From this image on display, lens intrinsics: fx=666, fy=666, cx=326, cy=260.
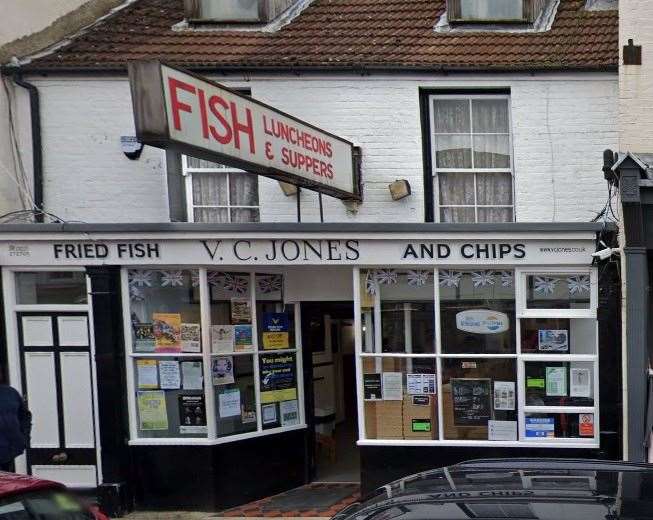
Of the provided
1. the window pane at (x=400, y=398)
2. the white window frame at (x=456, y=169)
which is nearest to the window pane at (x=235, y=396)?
the window pane at (x=400, y=398)

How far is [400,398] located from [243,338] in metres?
2.10

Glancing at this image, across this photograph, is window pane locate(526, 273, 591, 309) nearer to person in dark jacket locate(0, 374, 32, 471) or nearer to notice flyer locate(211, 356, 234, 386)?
notice flyer locate(211, 356, 234, 386)

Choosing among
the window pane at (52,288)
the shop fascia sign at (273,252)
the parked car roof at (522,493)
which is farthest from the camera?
the window pane at (52,288)

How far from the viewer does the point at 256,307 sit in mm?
8609

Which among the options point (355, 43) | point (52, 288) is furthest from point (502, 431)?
point (52, 288)

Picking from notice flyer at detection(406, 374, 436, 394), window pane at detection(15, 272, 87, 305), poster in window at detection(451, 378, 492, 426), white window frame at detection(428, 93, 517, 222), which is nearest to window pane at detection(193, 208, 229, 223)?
window pane at detection(15, 272, 87, 305)

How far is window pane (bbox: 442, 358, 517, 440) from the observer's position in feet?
26.3

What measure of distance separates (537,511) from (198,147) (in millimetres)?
3571

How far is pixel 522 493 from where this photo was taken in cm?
339

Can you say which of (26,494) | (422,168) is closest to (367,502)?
(26,494)

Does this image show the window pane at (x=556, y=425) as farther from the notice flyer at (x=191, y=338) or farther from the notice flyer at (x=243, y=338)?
the notice flyer at (x=191, y=338)

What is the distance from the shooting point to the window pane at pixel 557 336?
7.86m

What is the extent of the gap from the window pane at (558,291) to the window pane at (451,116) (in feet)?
6.83

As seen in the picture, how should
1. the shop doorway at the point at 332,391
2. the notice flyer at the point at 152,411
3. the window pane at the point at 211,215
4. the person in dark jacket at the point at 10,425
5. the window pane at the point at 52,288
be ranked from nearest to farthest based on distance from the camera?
the person in dark jacket at the point at 10,425 → the notice flyer at the point at 152,411 → the window pane at the point at 52,288 → the window pane at the point at 211,215 → the shop doorway at the point at 332,391
